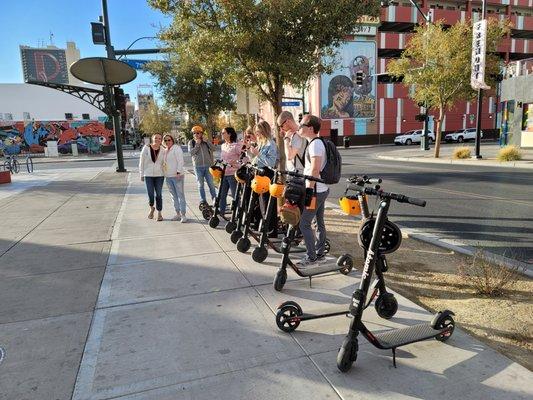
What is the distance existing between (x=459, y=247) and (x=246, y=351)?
3956 millimetres

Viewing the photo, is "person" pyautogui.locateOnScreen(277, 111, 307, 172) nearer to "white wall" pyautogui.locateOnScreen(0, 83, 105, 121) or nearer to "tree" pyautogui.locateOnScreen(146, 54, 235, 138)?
"tree" pyautogui.locateOnScreen(146, 54, 235, 138)

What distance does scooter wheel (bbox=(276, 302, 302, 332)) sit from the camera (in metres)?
3.39

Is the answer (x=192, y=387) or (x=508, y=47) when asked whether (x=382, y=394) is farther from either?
(x=508, y=47)

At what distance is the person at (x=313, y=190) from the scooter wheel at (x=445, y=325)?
178 cm

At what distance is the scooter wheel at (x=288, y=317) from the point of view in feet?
11.1

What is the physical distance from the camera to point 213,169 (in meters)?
7.07

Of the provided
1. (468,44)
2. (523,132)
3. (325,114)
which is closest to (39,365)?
(468,44)

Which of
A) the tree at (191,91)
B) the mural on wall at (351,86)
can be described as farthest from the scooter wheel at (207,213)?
the mural on wall at (351,86)

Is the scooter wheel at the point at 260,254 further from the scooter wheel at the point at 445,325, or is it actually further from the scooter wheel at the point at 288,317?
the scooter wheel at the point at 445,325

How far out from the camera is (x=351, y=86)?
4406 cm

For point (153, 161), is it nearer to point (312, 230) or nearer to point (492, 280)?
point (312, 230)

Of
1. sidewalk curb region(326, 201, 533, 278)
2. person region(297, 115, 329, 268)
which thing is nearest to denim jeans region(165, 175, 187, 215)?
person region(297, 115, 329, 268)

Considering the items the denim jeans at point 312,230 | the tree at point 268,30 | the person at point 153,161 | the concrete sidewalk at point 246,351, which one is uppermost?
the tree at point 268,30

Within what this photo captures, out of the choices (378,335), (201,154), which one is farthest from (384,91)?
(378,335)
